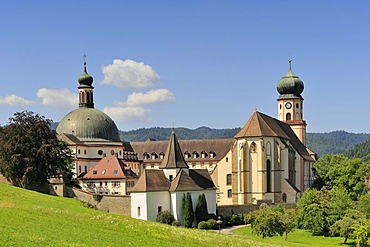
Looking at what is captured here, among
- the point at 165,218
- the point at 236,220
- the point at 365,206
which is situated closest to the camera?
the point at 165,218

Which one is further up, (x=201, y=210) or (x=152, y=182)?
(x=152, y=182)

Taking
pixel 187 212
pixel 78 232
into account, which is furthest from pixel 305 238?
pixel 78 232

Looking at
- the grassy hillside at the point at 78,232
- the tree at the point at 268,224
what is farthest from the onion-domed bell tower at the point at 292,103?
the grassy hillside at the point at 78,232

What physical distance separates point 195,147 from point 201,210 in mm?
49774

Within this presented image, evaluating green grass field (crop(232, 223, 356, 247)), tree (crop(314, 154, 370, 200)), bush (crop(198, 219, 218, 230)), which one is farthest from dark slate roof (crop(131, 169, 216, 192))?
tree (crop(314, 154, 370, 200))

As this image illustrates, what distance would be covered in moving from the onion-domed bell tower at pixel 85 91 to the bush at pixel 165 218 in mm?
47454

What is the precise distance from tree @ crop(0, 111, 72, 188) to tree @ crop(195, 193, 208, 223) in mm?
18527

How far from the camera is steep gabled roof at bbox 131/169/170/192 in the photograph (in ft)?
228

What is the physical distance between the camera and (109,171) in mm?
89062

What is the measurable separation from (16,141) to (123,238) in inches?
1729

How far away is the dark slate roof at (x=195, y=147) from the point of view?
4626 inches

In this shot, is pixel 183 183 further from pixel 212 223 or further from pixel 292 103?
pixel 292 103

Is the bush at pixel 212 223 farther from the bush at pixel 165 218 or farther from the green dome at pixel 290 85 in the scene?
the green dome at pixel 290 85

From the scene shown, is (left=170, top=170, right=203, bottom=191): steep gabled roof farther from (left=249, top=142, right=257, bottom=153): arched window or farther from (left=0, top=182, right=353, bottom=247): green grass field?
(left=0, top=182, right=353, bottom=247): green grass field
